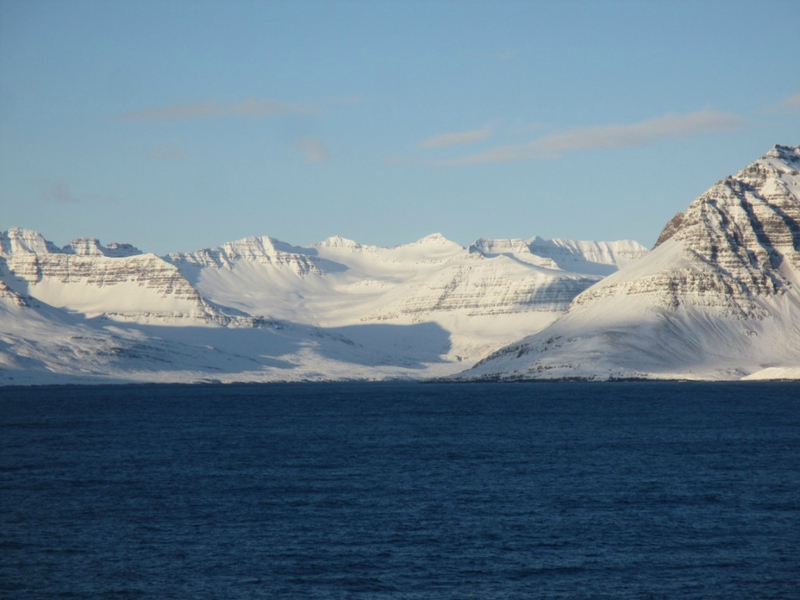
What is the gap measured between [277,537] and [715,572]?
2612 centimetres

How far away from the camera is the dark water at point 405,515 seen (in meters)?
61.3

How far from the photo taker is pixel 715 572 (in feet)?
206

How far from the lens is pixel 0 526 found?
244ft

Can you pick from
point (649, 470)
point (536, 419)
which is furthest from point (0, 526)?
point (536, 419)

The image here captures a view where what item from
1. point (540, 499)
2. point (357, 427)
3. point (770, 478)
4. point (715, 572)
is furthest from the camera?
point (357, 427)

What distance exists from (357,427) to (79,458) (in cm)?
4811

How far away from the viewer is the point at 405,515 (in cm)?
7894

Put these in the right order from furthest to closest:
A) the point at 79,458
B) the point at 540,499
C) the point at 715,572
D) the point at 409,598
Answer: the point at 79,458 → the point at 540,499 → the point at 715,572 → the point at 409,598

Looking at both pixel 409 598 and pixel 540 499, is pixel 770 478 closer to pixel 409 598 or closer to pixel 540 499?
pixel 540 499

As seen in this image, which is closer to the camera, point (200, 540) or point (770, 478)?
point (200, 540)

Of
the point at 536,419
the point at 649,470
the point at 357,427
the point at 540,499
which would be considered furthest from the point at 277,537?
the point at 536,419

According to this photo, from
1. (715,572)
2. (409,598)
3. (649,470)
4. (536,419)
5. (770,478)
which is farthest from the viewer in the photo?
(536,419)

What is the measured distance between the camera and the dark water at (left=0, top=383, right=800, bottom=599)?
201 feet

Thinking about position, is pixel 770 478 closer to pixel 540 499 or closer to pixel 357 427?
pixel 540 499
